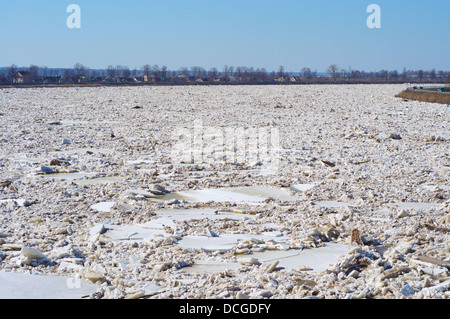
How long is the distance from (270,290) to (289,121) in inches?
520

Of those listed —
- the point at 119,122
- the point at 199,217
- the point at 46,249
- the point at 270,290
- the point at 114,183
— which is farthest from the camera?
the point at 119,122

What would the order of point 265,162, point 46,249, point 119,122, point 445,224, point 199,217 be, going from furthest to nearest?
point 119,122
point 265,162
point 199,217
point 445,224
point 46,249

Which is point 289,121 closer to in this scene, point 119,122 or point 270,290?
point 119,122

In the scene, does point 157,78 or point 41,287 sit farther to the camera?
point 157,78

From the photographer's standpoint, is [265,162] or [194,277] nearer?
[194,277]

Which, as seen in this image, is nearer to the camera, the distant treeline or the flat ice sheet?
the flat ice sheet

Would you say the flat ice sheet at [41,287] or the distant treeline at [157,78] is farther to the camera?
the distant treeline at [157,78]

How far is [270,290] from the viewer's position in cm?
375

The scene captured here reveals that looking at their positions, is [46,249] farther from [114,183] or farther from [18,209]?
[114,183]
